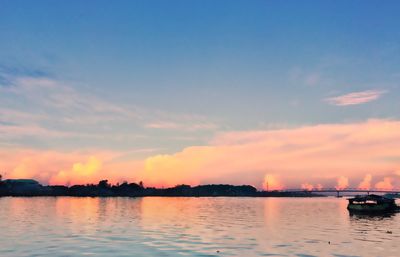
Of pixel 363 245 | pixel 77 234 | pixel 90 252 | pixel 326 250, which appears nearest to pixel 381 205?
pixel 363 245

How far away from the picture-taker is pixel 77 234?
67312 millimetres

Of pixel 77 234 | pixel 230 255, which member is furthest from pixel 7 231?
pixel 230 255

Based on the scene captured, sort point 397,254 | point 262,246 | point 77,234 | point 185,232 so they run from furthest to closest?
point 185,232
point 77,234
point 262,246
point 397,254

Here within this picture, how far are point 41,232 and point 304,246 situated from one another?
4122cm

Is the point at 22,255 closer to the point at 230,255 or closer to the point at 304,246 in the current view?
the point at 230,255

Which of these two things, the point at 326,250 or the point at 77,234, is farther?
the point at 77,234

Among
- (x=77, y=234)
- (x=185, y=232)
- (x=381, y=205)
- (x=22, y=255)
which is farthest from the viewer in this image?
(x=381, y=205)

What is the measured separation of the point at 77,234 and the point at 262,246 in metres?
29.5

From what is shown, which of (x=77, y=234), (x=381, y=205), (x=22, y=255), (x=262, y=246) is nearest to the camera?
(x=22, y=255)

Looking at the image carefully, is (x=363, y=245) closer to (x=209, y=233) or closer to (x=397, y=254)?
(x=397, y=254)

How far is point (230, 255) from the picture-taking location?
48250 mm

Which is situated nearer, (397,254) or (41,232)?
(397,254)

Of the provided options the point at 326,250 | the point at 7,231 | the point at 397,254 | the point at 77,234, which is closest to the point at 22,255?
the point at 77,234

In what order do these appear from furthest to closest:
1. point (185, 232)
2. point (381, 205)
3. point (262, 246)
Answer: point (381, 205) → point (185, 232) → point (262, 246)
